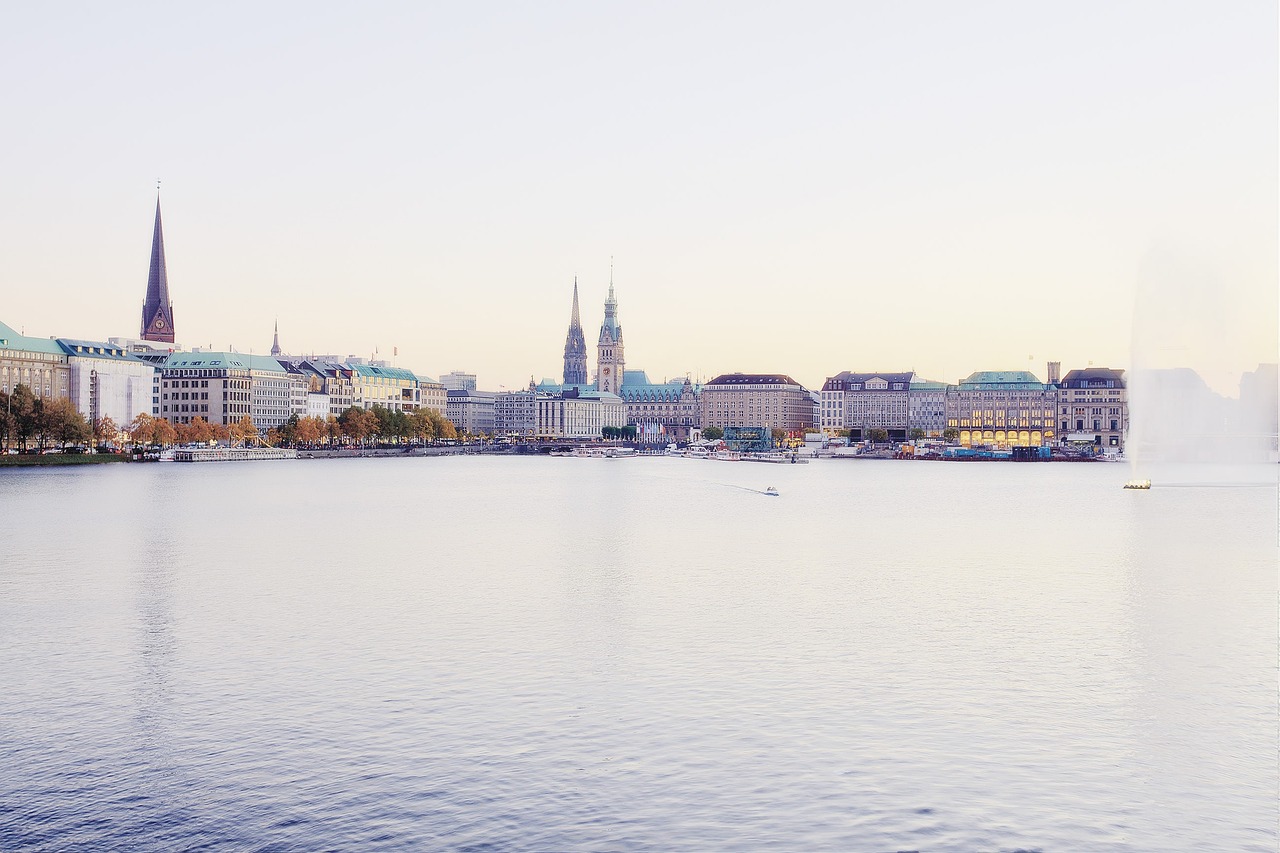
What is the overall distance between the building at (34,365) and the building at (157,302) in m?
33.5

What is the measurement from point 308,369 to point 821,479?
109 metres

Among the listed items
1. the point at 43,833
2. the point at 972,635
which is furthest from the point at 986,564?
the point at 43,833

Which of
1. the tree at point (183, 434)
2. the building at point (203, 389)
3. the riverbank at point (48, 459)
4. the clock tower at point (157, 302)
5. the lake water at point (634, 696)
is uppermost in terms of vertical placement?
the clock tower at point (157, 302)

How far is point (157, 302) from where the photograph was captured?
181 m

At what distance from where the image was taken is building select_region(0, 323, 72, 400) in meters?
134

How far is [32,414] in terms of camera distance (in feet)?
349

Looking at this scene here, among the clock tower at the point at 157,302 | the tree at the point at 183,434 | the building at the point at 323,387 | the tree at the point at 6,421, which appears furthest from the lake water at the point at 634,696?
the building at the point at 323,387

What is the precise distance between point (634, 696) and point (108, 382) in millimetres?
141795

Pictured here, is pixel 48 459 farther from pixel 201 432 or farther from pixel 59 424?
pixel 201 432

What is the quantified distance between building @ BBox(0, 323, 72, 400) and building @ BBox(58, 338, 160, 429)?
1.12m

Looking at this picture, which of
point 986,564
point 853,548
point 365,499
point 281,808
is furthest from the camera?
point 365,499

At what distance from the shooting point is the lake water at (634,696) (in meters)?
15.7

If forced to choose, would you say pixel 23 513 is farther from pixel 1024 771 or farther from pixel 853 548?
pixel 1024 771

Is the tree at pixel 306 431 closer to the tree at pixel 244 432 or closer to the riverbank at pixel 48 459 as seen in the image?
the tree at pixel 244 432
